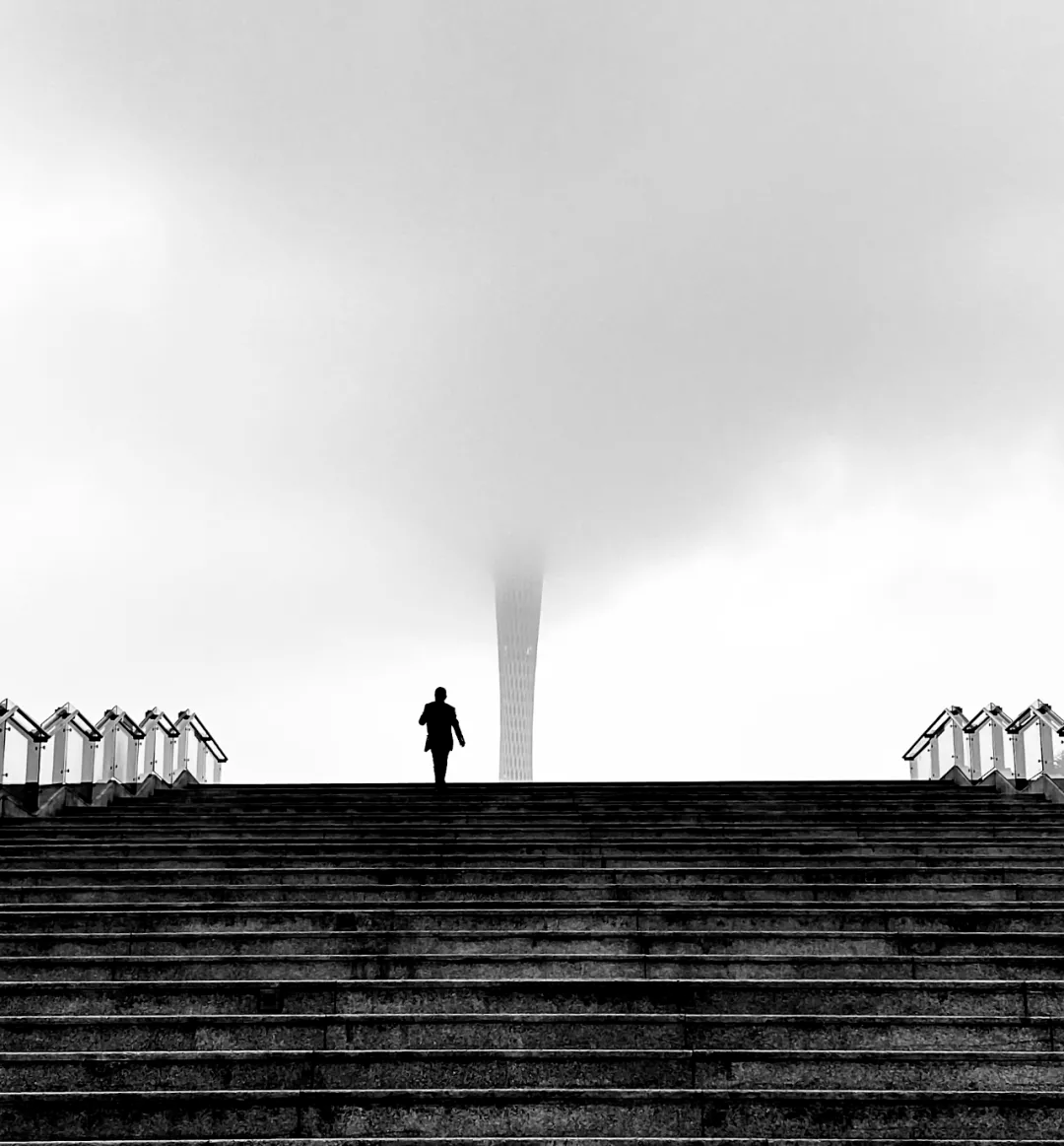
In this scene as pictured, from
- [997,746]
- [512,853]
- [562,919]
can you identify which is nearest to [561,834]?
[512,853]

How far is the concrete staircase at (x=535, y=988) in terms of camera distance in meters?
8.16


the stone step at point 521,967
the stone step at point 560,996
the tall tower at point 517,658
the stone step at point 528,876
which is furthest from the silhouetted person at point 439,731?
the tall tower at point 517,658

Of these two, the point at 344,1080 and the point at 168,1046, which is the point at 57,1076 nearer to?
the point at 168,1046

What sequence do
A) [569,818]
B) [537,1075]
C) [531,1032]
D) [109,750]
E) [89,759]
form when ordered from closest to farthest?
1. [537,1075]
2. [531,1032]
3. [569,818]
4. [89,759]
5. [109,750]

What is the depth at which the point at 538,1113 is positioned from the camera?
815cm

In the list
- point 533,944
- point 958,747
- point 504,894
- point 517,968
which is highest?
point 958,747

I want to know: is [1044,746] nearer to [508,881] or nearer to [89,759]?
[508,881]

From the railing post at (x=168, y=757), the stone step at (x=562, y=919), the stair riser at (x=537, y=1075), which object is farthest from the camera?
the railing post at (x=168, y=757)

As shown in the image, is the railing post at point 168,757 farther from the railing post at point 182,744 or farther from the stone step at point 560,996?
the stone step at point 560,996

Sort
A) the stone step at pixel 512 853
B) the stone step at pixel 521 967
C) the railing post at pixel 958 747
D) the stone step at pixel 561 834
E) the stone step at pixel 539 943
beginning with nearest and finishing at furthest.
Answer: the stone step at pixel 521 967 → the stone step at pixel 539 943 → the stone step at pixel 512 853 → the stone step at pixel 561 834 → the railing post at pixel 958 747

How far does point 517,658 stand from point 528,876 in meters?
177

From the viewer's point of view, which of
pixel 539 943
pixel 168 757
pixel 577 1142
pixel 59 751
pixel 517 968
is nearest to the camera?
pixel 577 1142

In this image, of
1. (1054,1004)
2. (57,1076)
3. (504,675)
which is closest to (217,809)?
(57,1076)

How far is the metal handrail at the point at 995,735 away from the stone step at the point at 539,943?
8071 mm
